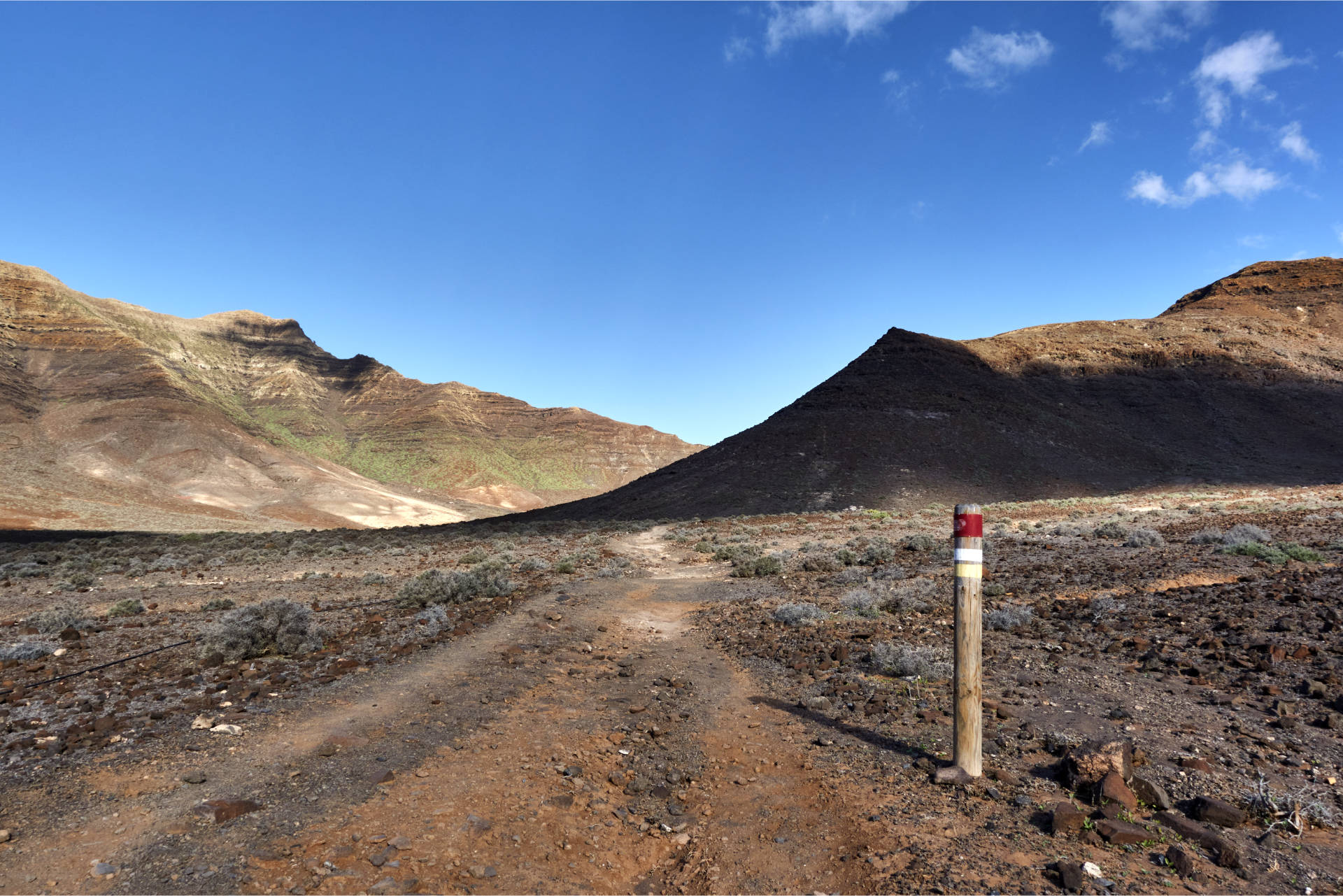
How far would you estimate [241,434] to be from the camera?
281 ft

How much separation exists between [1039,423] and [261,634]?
56.8 metres

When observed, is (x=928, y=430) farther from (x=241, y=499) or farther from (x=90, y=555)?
(x=241, y=499)

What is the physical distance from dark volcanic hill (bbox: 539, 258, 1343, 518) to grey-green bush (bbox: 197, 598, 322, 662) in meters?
33.7

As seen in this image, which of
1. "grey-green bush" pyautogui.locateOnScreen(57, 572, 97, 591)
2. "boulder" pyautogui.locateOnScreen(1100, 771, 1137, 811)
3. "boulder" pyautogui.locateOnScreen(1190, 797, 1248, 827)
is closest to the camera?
"boulder" pyautogui.locateOnScreen(1190, 797, 1248, 827)

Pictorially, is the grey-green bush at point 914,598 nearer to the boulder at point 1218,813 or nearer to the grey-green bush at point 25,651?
the boulder at point 1218,813

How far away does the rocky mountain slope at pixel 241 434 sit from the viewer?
221 feet

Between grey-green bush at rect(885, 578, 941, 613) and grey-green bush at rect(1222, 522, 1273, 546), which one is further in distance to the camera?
grey-green bush at rect(1222, 522, 1273, 546)

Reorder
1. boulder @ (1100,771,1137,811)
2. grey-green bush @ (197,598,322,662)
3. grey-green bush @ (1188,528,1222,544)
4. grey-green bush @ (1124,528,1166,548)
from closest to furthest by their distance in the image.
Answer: boulder @ (1100,771,1137,811) < grey-green bush @ (197,598,322,662) < grey-green bush @ (1188,528,1222,544) < grey-green bush @ (1124,528,1166,548)

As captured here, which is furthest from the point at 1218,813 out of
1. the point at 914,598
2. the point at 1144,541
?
the point at 1144,541

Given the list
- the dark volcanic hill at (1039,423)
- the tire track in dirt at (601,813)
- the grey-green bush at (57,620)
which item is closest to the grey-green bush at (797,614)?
the tire track in dirt at (601,813)

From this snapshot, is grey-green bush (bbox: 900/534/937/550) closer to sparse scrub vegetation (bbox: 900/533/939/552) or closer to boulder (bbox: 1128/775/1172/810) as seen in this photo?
sparse scrub vegetation (bbox: 900/533/939/552)

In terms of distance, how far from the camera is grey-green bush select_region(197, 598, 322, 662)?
821 cm

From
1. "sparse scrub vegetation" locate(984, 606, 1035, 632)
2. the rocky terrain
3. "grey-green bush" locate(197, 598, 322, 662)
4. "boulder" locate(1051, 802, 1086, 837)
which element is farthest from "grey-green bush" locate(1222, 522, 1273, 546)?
"grey-green bush" locate(197, 598, 322, 662)

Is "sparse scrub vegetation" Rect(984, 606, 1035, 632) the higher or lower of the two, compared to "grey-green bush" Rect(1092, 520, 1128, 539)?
lower
